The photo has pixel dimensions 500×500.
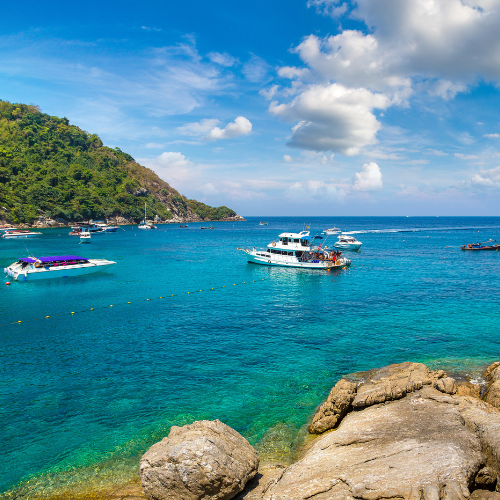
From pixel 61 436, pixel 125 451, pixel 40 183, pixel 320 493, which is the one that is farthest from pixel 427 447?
pixel 40 183

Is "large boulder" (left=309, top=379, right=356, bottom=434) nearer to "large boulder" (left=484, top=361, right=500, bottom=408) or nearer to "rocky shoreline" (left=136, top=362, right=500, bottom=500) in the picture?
"rocky shoreline" (left=136, top=362, right=500, bottom=500)

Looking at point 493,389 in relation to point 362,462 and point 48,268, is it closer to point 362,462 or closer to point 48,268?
point 362,462

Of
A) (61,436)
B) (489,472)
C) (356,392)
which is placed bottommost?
(61,436)

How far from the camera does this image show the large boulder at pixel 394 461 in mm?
8078

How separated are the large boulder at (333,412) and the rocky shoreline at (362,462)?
160 centimetres

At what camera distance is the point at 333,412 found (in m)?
14.1

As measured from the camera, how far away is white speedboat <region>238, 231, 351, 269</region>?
55562mm

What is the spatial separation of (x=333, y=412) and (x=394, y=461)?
5.18 m

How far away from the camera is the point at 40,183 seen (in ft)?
464

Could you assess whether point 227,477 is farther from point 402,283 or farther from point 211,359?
point 402,283

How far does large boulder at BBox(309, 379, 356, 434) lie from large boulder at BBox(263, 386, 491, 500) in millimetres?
1796

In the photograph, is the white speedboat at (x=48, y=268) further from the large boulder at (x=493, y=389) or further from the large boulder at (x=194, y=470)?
the large boulder at (x=493, y=389)

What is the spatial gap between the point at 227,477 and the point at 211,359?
12249mm

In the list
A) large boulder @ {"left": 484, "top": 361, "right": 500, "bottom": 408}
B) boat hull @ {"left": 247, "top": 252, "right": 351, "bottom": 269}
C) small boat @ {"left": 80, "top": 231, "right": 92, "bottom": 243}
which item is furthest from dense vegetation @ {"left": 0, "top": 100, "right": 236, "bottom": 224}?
large boulder @ {"left": 484, "top": 361, "right": 500, "bottom": 408}
